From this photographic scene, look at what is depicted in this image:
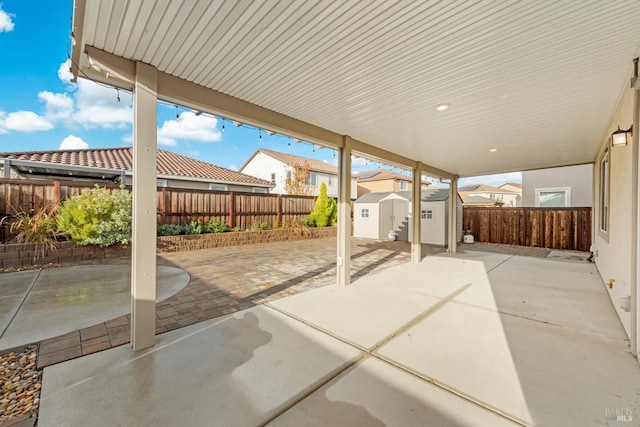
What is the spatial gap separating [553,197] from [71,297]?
53.2 feet

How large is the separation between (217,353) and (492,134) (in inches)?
216

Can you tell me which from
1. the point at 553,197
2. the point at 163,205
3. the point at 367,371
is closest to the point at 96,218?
the point at 163,205

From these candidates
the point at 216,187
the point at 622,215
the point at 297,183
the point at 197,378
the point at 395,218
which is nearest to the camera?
the point at 197,378

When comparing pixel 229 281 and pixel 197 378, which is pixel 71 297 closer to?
pixel 229 281

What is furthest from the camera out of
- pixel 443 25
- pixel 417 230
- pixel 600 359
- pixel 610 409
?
pixel 417 230

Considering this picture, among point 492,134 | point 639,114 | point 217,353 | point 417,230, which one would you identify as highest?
point 492,134

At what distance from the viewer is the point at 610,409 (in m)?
1.79

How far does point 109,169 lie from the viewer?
30.3 feet

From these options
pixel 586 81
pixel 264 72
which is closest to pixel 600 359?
pixel 586 81

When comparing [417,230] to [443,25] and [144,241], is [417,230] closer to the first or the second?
[443,25]

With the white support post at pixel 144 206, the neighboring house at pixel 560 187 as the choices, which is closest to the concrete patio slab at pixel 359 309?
the white support post at pixel 144 206

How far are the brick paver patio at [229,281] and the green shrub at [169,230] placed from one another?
2.63ft

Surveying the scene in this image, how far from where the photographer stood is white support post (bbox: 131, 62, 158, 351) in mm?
2451

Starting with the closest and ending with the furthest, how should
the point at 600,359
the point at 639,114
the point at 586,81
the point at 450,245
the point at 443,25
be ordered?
1. the point at 443,25
2. the point at 600,359
3. the point at 639,114
4. the point at 586,81
5. the point at 450,245
